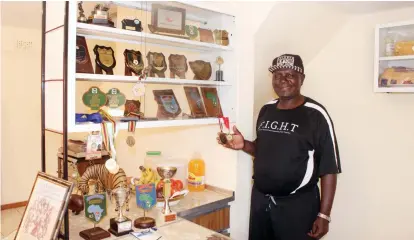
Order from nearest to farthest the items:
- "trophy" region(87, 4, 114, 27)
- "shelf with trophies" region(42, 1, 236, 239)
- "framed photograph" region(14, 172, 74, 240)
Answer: "framed photograph" region(14, 172, 74, 240) < "shelf with trophies" region(42, 1, 236, 239) < "trophy" region(87, 4, 114, 27)

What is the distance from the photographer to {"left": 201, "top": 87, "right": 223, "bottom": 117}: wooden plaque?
223 cm

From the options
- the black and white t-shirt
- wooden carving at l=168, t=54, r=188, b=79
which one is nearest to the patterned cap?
the black and white t-shirt

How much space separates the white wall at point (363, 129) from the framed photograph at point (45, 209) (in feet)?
5.04

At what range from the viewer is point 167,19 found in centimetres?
191

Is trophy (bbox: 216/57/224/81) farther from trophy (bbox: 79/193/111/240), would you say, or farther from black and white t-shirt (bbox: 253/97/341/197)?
trophy (bbox: 79/193/111/240)

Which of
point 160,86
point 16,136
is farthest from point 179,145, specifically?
point 16,136

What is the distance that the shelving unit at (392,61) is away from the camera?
218 cm

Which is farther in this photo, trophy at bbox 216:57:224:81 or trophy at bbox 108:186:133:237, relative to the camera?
trophy at bbox 216:57:224:81

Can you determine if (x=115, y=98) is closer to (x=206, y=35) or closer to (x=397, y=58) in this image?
(x=206, y=35)

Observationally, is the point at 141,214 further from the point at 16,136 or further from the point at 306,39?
the point at 16,136

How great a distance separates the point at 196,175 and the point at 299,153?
763mm

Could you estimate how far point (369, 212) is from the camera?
253cm

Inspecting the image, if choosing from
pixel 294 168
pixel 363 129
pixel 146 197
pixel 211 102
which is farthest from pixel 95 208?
pixel 363 129

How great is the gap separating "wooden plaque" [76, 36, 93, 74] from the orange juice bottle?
1095 mm
